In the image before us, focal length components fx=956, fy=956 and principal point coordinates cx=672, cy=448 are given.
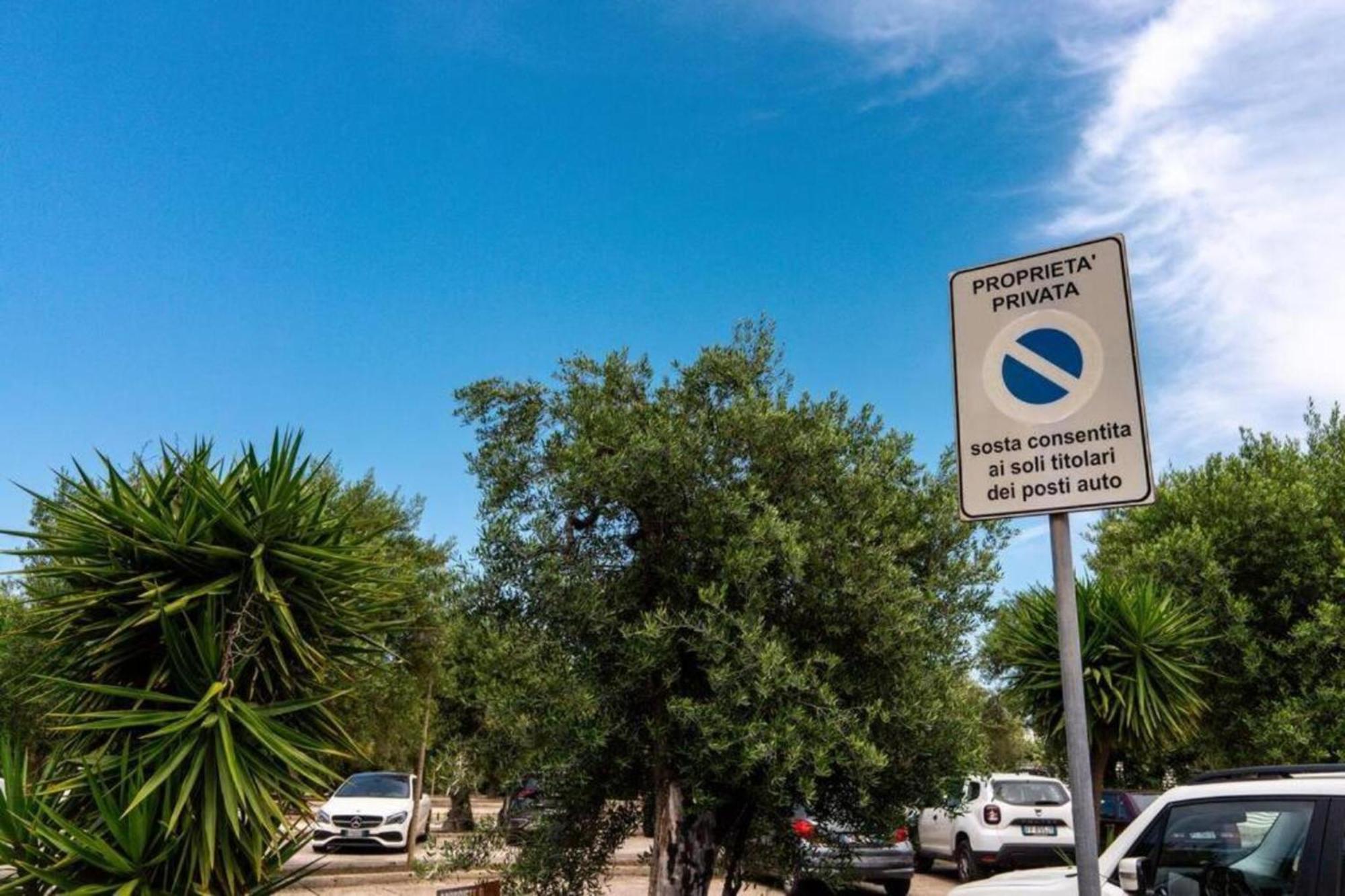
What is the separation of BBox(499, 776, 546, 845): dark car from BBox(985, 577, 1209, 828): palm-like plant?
620cm

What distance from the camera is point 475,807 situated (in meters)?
45.7

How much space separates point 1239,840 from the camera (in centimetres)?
470

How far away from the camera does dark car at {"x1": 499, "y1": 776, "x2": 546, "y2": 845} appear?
8.33 metres

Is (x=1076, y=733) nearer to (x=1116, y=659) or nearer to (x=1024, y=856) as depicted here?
(x=1116, y=659)

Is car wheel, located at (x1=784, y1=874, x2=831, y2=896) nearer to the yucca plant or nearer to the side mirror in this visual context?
the side mirror

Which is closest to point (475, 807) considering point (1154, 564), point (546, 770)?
point (1154, 564)

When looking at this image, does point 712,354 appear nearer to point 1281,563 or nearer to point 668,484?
point 668,484

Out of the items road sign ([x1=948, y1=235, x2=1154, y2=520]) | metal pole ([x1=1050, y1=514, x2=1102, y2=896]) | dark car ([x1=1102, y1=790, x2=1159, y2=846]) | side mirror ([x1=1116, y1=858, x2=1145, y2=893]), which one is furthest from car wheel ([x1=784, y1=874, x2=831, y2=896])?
road sign ([x1=948, y1=235, x2=1154, y2=520])

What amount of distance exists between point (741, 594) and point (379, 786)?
15362 mm

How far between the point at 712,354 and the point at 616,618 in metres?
2.45

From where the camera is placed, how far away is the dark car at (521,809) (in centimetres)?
833

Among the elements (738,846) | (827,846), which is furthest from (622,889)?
(827,846)

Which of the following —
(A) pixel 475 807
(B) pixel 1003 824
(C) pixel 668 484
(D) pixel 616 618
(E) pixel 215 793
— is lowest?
(A) pixel 475 807

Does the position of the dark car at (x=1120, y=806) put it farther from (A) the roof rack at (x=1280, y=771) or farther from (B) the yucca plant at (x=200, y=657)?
(B) the yucca plant at (x=200, y=657)
